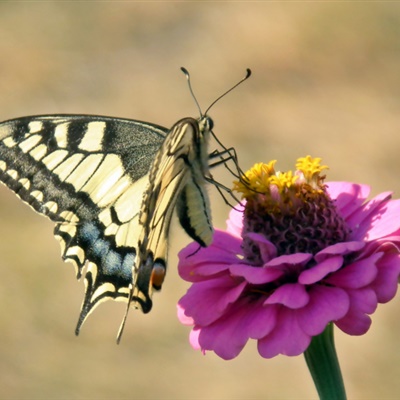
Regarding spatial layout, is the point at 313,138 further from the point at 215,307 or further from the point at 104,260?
the point at 215,307

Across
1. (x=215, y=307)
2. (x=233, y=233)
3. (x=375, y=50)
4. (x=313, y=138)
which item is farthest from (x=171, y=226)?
(x=375, y=50)

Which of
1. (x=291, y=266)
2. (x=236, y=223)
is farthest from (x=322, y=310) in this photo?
(x=236, y=223)

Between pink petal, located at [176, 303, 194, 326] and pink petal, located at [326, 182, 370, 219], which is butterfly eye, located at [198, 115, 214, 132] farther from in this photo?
pink petal, located at [176, 303, 194, 326]

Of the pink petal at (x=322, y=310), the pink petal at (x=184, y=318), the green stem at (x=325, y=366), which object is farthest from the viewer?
the pink petal at (x=184, y=318)

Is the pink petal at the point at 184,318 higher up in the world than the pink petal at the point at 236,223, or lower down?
lower down

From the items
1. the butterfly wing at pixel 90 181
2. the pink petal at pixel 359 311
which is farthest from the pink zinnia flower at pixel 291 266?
the butterfly wing at pixel 90 181

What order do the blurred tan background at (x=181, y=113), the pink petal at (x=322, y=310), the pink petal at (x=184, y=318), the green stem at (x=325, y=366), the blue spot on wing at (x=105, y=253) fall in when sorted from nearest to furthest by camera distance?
the pink petal at (x=322, y=310) → the green stem at (x=325, y=366) → the pink petal at (x=184, y=318) → the blue spot on wing at (x=105, y=253) → the blurred tan background at (x=181, y=113)

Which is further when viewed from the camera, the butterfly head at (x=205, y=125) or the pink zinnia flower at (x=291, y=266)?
the butterfly head at (x=205, y=125)

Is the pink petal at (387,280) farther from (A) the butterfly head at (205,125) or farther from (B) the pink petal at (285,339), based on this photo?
(A) the butterfly head at (205,125)

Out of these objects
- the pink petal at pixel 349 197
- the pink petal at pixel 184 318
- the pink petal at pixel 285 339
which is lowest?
the pink petal at pixel 285 339
